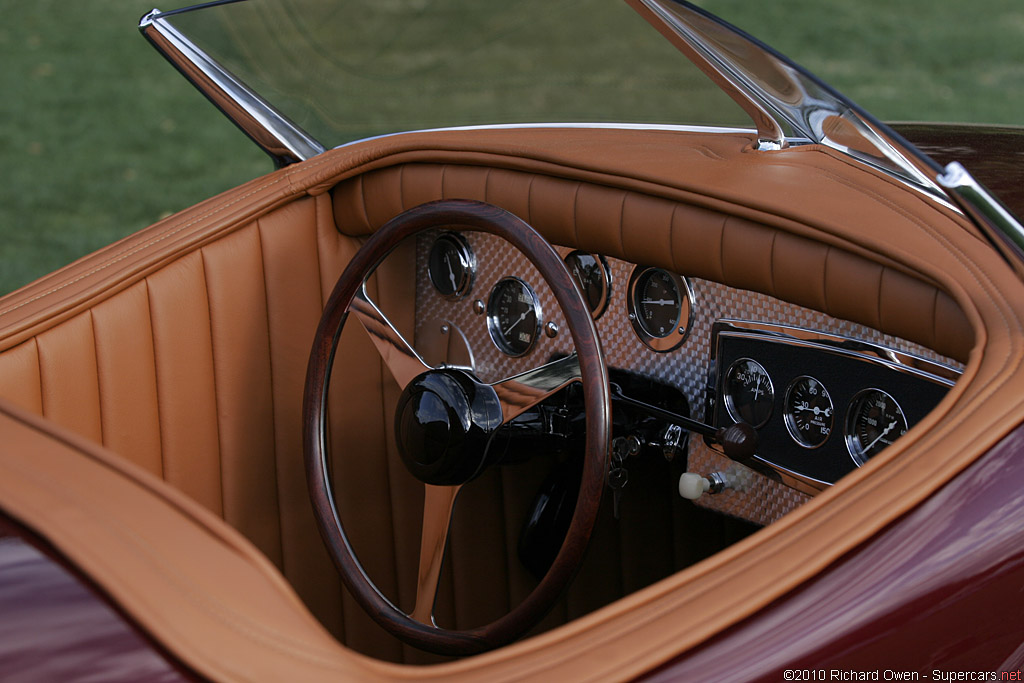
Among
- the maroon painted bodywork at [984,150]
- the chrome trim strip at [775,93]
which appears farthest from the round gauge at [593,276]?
the maroon painted bodywork at [984,150]

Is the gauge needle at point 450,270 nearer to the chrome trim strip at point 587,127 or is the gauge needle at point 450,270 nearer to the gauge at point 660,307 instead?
the chrome trim strip at point 587,127

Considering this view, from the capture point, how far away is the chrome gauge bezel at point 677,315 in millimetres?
1606

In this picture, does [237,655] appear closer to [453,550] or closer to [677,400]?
[677,400]

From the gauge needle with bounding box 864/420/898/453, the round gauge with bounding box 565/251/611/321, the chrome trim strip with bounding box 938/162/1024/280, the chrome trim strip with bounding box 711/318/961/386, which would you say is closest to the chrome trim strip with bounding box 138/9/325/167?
the round gauge with bounding box 565/251/611/321

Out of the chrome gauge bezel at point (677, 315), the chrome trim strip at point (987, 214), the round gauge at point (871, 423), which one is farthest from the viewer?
Result: the chrome gauge bezel at point (677, 315)

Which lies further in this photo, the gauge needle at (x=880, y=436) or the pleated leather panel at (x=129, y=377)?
the pleated leather panel at (x=129, y=377)

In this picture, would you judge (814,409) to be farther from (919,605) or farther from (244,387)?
(244,387)

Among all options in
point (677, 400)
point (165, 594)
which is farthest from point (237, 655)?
point (677, 400)

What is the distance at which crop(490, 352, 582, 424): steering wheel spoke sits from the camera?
4.89ft

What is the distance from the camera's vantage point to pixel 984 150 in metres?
1.90

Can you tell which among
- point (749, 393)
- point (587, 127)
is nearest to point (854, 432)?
point (749, 393)

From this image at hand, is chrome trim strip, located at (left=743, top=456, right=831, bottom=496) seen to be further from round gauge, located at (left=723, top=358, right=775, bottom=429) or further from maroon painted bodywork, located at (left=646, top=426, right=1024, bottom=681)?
maroon painted bodywork, located at (left=646, top=426, right=1024, bottom=681)

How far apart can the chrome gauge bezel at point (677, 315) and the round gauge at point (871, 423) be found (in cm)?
30

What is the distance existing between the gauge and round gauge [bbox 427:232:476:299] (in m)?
0.34
